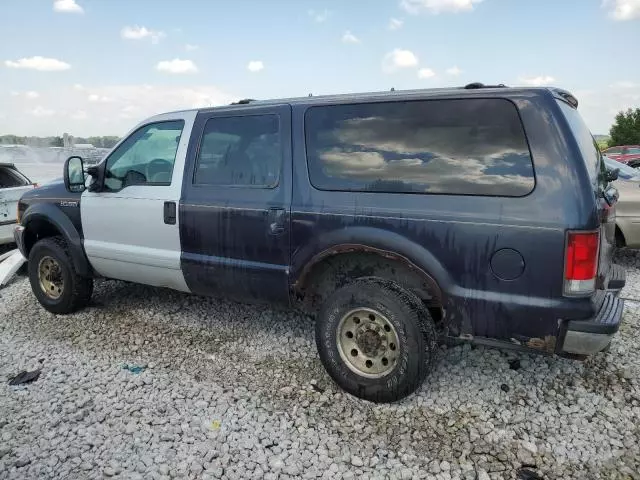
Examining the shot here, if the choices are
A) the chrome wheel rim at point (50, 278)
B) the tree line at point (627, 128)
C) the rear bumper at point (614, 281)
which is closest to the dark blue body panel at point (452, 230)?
the rear bumper at point (614, 281)

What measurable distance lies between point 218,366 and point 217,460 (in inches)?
43.7

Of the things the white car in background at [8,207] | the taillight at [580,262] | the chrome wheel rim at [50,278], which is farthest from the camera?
the white car in background at [8,207]

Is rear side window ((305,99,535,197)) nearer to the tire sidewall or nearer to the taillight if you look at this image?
the taillight

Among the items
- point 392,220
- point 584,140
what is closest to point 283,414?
point 392,220

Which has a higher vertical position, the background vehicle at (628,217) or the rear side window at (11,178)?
the rear side window at (11,178)

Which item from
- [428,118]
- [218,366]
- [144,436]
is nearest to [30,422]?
[144,436]

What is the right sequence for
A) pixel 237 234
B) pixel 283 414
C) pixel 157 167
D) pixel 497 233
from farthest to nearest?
pixel 157 167
pixel 237 234
pixel 283 414
pixel 497 233

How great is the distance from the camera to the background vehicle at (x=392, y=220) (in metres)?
2.59

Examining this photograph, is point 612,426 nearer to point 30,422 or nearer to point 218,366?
point 218,366

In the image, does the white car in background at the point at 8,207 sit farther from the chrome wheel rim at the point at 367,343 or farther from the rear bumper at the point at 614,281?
the rear bumper at the point at 614,281

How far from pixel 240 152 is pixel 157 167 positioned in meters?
0.93

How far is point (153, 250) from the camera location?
4.10 m

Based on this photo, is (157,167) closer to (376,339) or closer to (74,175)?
(74,175)

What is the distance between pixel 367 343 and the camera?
312cm
